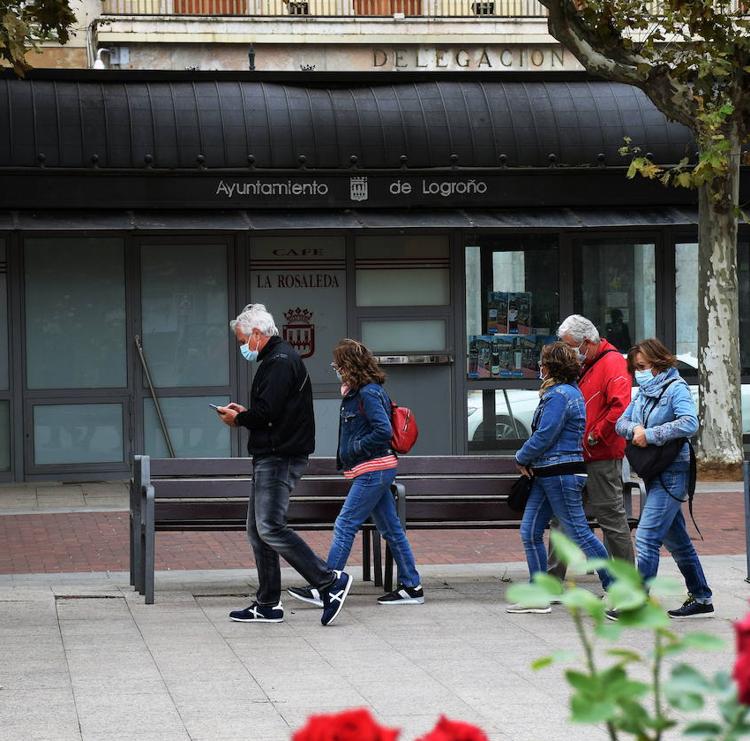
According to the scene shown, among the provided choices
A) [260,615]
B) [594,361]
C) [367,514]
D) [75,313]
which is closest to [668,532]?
[594,361]

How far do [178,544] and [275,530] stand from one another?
373 centimetres

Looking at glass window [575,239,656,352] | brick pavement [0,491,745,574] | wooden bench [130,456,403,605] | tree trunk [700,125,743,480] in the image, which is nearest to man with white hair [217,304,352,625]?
wooden bench [130,456,403,605]

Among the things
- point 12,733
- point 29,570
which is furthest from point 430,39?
point 12,733

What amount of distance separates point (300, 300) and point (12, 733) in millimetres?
10914

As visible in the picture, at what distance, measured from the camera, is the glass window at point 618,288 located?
55.2ft

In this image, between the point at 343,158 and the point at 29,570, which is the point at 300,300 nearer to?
the point at 343,158

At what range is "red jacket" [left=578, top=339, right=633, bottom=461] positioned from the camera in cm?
843

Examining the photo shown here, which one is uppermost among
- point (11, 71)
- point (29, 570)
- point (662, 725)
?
point (11, 71)

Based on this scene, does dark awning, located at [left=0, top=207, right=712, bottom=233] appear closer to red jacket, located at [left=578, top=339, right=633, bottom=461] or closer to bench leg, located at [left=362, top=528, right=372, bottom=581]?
bench leg, located at [left=362, top=528, right=372, bottom=581]

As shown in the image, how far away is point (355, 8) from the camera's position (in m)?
19.2

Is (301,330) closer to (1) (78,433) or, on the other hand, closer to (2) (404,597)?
(1) (78,433)

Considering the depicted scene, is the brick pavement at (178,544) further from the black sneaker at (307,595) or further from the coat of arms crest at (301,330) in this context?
the coat of arms crest at (301,330)

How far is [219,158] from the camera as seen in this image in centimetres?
1541

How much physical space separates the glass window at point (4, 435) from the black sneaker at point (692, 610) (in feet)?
30.4
